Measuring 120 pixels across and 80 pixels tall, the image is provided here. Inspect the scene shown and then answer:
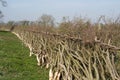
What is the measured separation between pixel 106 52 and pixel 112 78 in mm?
892

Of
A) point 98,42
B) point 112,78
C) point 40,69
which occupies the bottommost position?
point 40,69

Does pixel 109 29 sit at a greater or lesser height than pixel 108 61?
greater

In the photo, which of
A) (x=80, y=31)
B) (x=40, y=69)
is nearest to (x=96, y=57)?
(x=80, y=31)

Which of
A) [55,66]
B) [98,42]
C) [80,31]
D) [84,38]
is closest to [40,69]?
[55,66]

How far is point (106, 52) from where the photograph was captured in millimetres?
10188

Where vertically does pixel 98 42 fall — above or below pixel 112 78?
above

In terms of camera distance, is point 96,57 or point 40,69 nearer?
point 96,57

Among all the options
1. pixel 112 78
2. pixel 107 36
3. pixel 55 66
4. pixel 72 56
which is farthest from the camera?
pixel 55 66

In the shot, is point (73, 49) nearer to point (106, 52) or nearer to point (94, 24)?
point (94, 24)

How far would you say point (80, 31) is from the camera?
13.9 m

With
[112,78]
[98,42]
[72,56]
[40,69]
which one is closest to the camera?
[112,78]

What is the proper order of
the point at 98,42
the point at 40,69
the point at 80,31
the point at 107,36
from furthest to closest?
1. the point at 40,69
2. the point at 80,31
3. the point at 107,36
4. the point at 98,42

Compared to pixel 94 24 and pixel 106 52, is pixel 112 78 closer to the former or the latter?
pixel 106 52

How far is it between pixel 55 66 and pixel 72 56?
399cm
